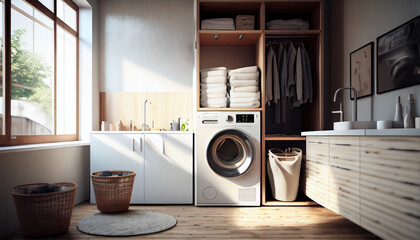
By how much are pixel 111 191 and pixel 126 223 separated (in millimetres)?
428

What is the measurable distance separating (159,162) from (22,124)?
1424mm

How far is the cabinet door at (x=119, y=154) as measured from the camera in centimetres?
364

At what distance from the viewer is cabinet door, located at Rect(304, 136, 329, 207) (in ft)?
8.93

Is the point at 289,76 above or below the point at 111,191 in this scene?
above

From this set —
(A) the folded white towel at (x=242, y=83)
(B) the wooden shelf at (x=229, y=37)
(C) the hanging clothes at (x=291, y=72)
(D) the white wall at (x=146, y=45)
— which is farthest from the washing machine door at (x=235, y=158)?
(B) the wooden shelf at (x=229, y=37)

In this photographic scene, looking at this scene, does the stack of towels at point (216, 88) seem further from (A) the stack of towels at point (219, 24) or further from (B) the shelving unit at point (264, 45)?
(A) the stack of towels at point (219, 24)

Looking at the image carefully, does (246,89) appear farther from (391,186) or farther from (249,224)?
(391,186)

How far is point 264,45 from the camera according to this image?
357cm

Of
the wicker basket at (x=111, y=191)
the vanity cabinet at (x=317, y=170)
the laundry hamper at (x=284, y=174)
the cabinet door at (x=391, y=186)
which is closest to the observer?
the cabinet door at (x=391, y=186)

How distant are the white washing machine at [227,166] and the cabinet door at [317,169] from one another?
0.58m

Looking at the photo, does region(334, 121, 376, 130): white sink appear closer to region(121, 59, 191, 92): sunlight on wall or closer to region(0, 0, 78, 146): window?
region(121, 59, 191, 92): sunlight on wall

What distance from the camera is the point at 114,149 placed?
3.65 metres

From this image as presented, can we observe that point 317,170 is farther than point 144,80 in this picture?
No

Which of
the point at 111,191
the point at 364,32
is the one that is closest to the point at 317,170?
the point at 364,32
